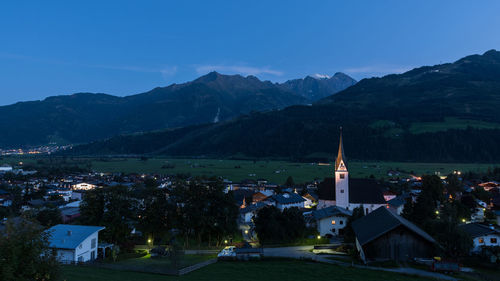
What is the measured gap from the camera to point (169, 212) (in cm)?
4112

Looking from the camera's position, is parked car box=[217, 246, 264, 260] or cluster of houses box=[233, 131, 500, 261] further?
parked car box=[217, 246, 264, 260]

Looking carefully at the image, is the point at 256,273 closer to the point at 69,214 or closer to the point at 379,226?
the point at 379,226

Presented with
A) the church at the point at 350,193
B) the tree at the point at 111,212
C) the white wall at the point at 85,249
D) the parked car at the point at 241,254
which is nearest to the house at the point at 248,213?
the church at the point at 350,193

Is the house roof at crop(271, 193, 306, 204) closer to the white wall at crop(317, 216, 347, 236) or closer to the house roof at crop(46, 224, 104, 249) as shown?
the white wall at crop(317, 216, 347, 236)

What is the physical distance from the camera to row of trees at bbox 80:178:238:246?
39.2 m

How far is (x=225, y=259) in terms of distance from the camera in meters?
33.6

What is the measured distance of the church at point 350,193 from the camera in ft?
187

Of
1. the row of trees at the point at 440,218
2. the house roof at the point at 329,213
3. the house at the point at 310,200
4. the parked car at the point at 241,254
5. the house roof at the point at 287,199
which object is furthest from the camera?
the house at the point at 310,200

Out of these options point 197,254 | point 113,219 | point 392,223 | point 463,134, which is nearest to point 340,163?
point 392,223

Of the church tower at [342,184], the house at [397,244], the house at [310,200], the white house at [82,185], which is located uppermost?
the church tower at [342,184]

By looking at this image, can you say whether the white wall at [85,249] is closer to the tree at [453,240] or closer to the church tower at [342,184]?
the tree at [453,240]

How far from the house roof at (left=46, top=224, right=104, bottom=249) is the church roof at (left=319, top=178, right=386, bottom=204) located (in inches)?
→ 1441

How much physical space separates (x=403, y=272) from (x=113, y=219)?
1119 inches

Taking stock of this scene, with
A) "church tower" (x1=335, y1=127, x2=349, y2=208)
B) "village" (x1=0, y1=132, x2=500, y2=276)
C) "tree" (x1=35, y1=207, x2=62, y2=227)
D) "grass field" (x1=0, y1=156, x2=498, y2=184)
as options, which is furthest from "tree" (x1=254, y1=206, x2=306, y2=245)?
"grass field" (x1=0, y1=156, x2=498, y2=184)
